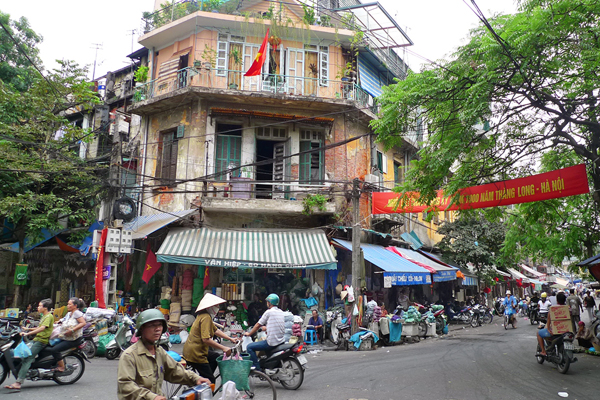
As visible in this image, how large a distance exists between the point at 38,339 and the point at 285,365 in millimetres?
3997

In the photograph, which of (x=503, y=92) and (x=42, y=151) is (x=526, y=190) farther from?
(x=42, y=151)

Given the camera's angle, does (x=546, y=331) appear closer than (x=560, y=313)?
No

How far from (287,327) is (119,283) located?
34.6 ft

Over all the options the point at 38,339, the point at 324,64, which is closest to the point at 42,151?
the point at 324,64

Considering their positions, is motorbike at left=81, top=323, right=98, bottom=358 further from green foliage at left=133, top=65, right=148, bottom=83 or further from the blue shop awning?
green foliage at left=133, top=65, right=148, bottom=83

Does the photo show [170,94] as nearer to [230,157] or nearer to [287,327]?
[230,157]

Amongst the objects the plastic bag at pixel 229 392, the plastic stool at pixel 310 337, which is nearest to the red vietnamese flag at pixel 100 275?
the plastic stool at pixel 310 337

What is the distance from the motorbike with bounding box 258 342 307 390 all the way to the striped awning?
20.1ft

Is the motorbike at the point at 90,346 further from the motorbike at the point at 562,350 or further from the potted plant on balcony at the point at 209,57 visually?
the motorbike at the point at 562,350

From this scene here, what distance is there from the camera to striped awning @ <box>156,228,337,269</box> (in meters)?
13.2

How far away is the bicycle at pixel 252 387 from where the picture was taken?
4.86m

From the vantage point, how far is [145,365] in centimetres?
332

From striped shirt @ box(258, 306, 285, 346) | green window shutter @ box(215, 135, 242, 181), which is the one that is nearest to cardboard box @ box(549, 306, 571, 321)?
striped shirt @ box(258, 306, 285, 346)

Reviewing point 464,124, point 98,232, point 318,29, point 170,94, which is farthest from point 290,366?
point 318,29
